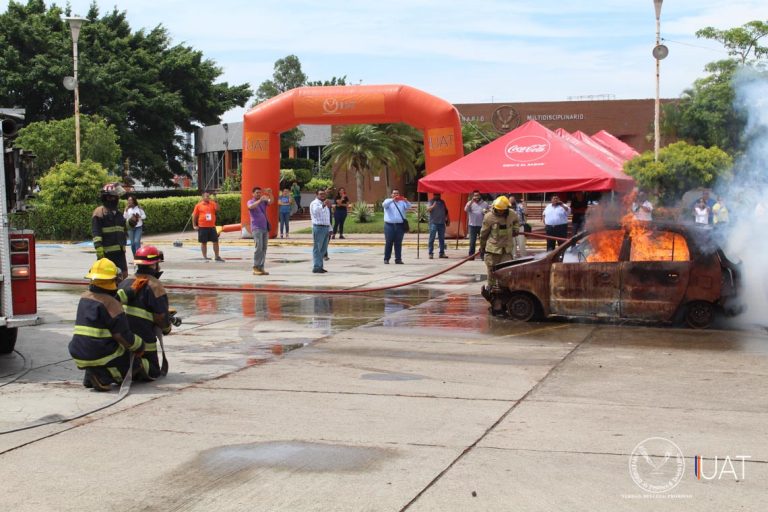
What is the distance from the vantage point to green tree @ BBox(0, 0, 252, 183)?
45688mm

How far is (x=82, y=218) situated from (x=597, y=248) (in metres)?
20.5

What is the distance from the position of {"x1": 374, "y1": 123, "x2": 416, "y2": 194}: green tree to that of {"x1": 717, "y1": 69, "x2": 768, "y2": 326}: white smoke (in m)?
33.3

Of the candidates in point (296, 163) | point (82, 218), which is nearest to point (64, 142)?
point (82, 218)

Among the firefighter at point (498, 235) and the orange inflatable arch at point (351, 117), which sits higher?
the orange inflatable arch at point (351, 117)

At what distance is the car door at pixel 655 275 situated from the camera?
11891mm

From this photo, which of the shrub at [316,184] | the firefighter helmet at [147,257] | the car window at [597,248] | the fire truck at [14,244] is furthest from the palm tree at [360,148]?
the firefighter helmet at [147,257]

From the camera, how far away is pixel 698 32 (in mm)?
27266

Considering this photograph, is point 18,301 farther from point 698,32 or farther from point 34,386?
point 698,32

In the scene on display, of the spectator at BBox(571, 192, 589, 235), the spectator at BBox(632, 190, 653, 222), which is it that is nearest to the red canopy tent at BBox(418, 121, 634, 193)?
the spectator at BBox(571, 192, 589, 235)

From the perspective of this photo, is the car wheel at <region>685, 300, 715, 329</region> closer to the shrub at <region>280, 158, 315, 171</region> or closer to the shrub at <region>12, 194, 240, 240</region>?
the shrub at <region>12, 194, 240, 240</region>

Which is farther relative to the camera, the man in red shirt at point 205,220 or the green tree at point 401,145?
the green tree at point 401,145

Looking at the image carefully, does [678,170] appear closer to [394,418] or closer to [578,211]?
[578,211]

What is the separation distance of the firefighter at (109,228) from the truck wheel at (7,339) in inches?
93.3

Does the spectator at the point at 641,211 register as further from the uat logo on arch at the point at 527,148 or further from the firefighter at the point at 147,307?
the uat logo on arch at the point at 527,148
